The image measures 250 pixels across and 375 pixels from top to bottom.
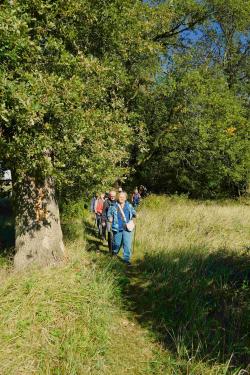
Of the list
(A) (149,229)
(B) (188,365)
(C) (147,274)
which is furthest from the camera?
(A) (149,229)

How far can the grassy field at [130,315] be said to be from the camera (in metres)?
4.83

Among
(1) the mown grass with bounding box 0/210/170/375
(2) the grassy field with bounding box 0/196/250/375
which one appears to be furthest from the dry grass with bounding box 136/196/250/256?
(1) the mown grass with bounding box 0/210/170/375

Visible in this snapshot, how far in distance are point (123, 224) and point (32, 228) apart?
2.36m

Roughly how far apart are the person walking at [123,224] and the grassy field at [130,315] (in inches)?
19.9

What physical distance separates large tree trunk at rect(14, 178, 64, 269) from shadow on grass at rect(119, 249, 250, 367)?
76.3 inches

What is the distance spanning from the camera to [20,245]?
26.2 feet

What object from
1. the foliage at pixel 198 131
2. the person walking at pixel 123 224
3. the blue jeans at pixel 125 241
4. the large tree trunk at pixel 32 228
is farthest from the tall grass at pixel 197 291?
the foliage at pixel 198 131

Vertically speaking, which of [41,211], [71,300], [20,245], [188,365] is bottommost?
[188,365]

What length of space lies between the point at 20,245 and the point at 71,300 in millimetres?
2439

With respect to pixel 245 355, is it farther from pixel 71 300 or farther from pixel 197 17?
pixel 197 17

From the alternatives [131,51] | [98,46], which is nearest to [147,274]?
[98,46]

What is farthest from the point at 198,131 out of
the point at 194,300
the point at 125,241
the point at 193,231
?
the point at 194,300

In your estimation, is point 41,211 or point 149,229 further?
point 149,229

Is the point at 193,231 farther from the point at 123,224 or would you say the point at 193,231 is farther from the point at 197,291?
the point at 197,291
